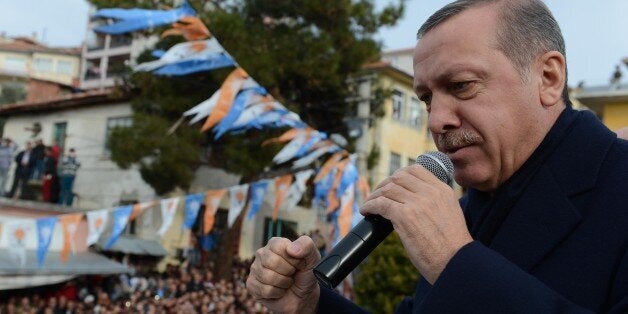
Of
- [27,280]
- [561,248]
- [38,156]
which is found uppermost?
[561,248]

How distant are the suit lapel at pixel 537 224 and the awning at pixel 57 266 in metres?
19.4

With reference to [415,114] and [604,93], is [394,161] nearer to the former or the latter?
[415,114]

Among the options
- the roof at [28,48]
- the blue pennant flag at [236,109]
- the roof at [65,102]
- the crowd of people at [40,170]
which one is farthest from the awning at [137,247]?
the roof at [28,48]

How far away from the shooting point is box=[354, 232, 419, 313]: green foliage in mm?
14484

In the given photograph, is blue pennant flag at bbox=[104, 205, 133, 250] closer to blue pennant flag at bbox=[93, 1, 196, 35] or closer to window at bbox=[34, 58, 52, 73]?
blue pennant flag at bbox=[93, 1, 196, 35]

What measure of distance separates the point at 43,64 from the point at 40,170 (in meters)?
Result: 49.3

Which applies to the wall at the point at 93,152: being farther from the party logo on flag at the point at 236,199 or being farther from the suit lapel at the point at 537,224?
the suit lapel at the point at 537,224

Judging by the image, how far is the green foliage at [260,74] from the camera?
2052cm

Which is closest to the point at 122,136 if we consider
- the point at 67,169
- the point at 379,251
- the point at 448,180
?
the point at 67,169

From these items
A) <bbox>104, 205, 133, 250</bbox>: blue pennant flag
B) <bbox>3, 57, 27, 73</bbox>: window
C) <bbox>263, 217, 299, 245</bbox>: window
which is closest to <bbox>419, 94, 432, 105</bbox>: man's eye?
<bbox>104, 205, 133, 250</bbox>: blue pennant flag

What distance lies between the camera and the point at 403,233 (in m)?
1.41

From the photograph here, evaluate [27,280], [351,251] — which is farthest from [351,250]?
[27,280]

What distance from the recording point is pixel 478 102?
5.08ft

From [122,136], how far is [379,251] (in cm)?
923
